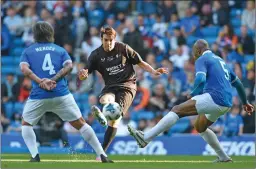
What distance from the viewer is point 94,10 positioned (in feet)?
91.5

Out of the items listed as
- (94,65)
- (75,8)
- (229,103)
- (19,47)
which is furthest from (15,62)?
(229,103)

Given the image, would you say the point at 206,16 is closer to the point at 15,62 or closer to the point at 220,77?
the point at 15,62

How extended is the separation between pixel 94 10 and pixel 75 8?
2.04 ft

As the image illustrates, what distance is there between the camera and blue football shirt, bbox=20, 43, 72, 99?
13.8 m

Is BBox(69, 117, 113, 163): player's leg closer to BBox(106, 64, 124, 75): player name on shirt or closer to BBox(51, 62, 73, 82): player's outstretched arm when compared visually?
BBox(51, 62, 73, 82): player's outstretched arm

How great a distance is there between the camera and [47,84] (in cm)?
1355

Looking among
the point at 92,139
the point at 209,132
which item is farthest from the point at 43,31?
the point at 209,132

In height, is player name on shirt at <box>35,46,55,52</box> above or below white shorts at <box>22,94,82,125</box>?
above

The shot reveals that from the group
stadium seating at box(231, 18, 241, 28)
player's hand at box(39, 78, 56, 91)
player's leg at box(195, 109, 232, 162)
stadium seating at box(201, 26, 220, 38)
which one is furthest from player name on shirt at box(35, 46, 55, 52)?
stadium seating at box(231, 18, 241, 28)

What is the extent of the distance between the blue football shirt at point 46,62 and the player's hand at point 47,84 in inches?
7.2

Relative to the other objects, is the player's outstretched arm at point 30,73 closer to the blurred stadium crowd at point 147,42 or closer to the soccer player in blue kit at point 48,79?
the soccer player in blue kit at point 48,79

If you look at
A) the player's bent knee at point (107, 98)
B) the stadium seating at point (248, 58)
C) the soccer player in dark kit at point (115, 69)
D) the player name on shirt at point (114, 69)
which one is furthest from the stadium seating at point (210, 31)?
the player's bent knee at point (107, 98)

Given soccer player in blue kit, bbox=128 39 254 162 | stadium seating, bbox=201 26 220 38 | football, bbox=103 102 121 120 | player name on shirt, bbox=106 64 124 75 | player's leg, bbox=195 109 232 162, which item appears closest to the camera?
soccer player in blue kit, bbox=128 39 254 162

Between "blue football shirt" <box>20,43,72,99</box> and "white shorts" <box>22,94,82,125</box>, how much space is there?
83 mm
